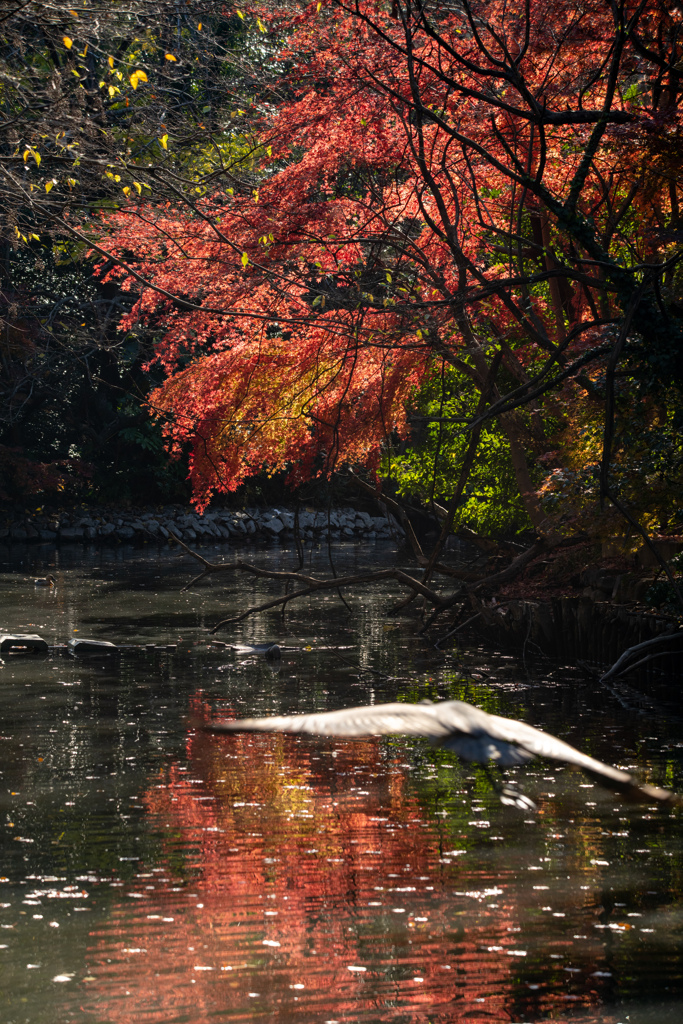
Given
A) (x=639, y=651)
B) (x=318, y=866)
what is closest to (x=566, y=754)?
(x=318, y=866)

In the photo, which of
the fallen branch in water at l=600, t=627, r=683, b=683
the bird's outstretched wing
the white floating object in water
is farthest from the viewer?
the white floating object in water

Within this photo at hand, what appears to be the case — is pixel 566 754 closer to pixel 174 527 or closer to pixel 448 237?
pixel 448 237

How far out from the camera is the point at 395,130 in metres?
11.3

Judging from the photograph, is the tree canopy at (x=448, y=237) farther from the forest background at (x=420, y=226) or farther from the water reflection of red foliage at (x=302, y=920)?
the water reflection of red foliage at (x=302, y=920)

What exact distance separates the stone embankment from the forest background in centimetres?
1082

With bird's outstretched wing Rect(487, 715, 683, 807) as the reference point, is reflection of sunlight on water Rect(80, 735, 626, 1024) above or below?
below

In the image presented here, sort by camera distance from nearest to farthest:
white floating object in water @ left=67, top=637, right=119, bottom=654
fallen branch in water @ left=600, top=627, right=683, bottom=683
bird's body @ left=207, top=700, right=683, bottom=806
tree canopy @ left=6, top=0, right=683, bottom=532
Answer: bird's body @ left=207, top=700, right=683, bottom=806 → tree canopy @ left=6, top=0, right=683, bottom=532 → fallen branch in water @ left=600, top=627, right=683, bottom=683 → white floating object in water @ left=67, top=637, right=119, bottom=654

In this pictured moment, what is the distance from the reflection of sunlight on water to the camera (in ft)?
14.1

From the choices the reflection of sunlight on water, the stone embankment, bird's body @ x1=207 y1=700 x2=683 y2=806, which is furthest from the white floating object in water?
the stone embankment

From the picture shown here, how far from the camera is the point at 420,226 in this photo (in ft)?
42.7

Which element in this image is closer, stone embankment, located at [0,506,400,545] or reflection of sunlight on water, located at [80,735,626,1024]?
reflection of sunlight on water, located at [80,735,626,1024]

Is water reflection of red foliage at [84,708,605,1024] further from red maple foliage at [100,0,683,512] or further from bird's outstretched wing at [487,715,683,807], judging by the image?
red maple foliage at [100,0,683,512]

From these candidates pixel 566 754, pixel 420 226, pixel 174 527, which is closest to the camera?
pixel 566 754

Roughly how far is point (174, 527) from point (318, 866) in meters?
22.3
